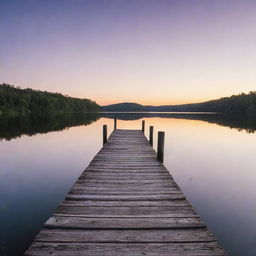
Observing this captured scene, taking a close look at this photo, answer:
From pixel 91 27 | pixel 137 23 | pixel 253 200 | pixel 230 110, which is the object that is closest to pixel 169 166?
pixel 253 200

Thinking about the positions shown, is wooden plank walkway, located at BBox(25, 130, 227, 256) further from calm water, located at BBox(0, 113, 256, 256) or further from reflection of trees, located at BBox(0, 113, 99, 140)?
reflection of trees, located at BBox(0, 113, 99, 140)

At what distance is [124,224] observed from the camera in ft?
12.6

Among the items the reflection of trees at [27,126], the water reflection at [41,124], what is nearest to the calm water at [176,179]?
the reflection of trees at [27,126]

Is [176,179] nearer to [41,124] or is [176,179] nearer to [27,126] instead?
[27,126]

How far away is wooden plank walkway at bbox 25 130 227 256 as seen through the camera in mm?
3141

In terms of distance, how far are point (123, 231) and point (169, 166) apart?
10.9 meters

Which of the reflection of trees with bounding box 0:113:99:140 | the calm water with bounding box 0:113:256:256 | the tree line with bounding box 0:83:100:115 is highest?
the tree line with bounding box 0:83:100:115

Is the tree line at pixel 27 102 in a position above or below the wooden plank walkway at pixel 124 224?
above

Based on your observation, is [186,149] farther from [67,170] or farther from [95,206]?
A: [95,206]

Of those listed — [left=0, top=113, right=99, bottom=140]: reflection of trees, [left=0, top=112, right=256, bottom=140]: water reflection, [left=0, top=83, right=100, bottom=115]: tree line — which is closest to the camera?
[left=0, top=113, right=99, bottom=140]: reflection of trees

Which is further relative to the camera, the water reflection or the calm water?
the water reflection

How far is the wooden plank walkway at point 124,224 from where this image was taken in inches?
124

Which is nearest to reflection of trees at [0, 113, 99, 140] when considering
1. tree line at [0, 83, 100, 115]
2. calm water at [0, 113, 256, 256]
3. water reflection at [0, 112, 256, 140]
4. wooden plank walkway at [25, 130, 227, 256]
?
water reflection at [0, 112, 256, 140]

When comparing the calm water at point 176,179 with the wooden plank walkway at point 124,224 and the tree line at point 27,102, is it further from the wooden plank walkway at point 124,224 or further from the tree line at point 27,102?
the tree line at point 27,102
